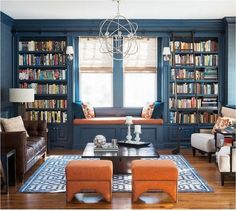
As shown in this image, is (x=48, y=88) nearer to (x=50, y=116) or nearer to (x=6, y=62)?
(x=50, y=116)

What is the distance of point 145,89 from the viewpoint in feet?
29.5

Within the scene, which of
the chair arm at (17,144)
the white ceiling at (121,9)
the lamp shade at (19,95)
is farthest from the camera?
the lamp shade at (19,95)

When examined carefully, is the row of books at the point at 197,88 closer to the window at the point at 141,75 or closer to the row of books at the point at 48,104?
the window at the point at 141,75

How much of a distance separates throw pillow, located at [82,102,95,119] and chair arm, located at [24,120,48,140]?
1.45m

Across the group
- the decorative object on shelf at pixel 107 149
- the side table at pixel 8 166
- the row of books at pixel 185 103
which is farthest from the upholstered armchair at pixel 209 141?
A: the side table at pixel 8 166

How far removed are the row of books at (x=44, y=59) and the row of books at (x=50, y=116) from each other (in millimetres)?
1036

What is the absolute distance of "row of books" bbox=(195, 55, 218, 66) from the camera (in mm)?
8602

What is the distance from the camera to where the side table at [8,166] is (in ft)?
16.4

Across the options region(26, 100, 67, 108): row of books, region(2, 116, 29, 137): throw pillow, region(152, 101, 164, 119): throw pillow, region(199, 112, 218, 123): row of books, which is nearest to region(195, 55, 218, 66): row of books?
region(199, 112, 218, 123): row of books

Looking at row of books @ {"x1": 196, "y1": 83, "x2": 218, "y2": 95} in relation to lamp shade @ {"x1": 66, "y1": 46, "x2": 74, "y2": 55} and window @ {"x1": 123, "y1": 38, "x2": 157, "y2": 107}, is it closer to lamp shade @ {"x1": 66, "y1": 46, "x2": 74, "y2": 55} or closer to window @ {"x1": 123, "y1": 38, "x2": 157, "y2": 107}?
window @ {"x1": 123, "y1": 38, "x2": 157, "y2": 107}

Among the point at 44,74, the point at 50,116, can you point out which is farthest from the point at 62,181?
the point at 44,74

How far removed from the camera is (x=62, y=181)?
5594mm

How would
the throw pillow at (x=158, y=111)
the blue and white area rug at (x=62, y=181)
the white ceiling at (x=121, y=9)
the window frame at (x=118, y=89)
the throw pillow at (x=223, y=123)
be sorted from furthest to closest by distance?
the window frame at (x=118, y=89)
the throw pillow at (x=158, y=111)
the throw pillow at (x=223, y=123)
the white ceiling at (x=121, y=9)
the blue and white area rug at (x=62, y=181)

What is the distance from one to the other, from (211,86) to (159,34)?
1566 millimetres
